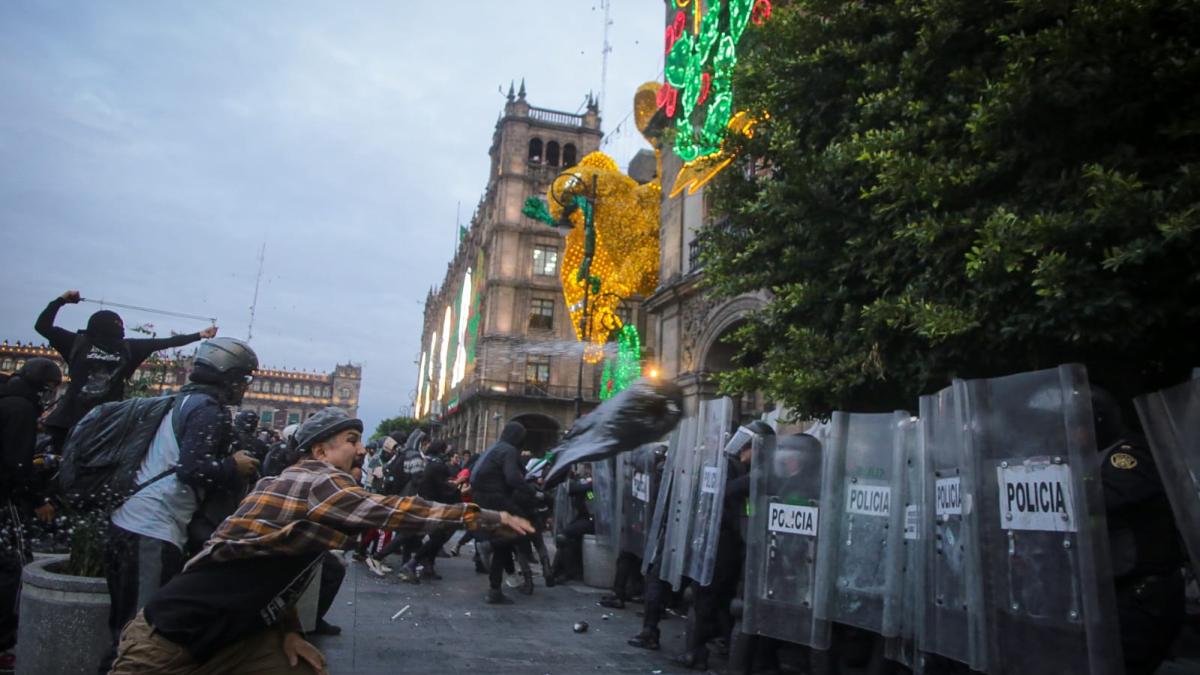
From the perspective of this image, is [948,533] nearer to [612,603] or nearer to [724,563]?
[724,563]

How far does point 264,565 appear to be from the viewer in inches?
109

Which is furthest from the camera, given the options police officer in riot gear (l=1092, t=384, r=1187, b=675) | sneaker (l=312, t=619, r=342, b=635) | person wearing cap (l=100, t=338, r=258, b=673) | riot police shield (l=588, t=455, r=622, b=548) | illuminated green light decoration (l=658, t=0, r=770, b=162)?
illuminated green light decoration (l=658, t=0, r=770, b=162)

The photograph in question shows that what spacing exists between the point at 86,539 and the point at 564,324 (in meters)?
40.8

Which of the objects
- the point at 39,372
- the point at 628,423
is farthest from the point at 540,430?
the point at 628,423

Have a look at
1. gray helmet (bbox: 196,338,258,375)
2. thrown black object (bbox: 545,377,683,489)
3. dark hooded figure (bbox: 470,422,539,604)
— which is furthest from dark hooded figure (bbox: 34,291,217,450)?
thrown black object (bbox: 545,377,683,489)

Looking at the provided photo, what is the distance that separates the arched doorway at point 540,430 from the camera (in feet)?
145

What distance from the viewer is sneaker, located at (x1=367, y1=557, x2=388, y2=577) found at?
33.2 feet

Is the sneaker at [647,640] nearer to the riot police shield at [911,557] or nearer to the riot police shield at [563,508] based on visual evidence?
the riot police shield at [911,557]

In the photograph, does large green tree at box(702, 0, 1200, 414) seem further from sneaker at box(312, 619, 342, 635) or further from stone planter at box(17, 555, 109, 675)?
stone planter at box(17, 555, 109, 675)

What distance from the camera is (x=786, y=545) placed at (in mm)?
5523

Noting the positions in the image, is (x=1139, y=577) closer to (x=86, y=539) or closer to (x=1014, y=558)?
(x=1014, y=558)

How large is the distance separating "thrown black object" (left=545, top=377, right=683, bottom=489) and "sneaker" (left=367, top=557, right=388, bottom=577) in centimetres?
Result: 736

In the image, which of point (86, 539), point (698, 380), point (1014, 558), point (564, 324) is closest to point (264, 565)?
point (86, 539)

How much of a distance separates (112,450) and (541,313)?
40589mm
